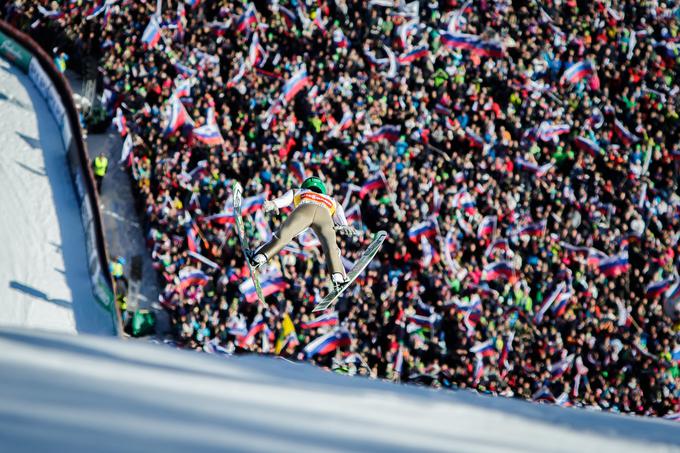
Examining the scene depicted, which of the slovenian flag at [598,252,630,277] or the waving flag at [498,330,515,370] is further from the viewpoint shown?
the slovenian flag at [598,252,630,277]

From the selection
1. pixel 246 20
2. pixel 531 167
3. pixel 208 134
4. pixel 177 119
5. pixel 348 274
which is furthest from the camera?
pixel 246 20

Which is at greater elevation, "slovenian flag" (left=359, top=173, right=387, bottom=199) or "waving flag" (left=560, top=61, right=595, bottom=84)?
"waving flag" (left=560, top=61, right=595, bottom=84)

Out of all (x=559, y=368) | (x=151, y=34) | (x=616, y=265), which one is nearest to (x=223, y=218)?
(x=151, y=34)

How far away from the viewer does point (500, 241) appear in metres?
16.4

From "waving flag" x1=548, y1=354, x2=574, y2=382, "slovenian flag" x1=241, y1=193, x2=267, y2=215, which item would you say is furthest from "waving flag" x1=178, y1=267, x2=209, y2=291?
"waving flag" x1=548, y1=354, x2=574, y2=382

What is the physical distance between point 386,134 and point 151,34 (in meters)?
6.34

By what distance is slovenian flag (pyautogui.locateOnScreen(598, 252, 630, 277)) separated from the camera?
16391 mm

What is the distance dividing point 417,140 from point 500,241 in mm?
3214

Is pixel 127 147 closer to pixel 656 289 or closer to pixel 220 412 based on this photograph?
pixel 656 289

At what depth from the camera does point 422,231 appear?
1619cm

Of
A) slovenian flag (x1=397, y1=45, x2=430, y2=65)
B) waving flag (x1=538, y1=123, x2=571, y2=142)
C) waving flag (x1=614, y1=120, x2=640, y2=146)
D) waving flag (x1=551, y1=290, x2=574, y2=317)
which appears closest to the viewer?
waving flag (x1=551, y1=290, x2=574, y2=317)

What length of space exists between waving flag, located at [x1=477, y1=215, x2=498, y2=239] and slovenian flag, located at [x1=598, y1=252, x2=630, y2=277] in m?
2.61

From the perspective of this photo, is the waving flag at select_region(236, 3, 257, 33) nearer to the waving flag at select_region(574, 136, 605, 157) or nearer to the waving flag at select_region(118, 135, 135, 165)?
the waving flag at select_region(118, 135, 135, 165)

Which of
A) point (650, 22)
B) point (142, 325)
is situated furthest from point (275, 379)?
point (650, 22)
